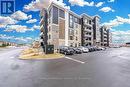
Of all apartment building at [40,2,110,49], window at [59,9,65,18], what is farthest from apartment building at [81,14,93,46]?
window at [59,9,65,18]

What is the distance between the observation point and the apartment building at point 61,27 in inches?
2335

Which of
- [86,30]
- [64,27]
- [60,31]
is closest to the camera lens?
[60,31]

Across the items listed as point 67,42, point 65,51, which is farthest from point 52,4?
point 65,51

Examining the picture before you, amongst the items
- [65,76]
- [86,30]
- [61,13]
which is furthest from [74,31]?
[65,76]

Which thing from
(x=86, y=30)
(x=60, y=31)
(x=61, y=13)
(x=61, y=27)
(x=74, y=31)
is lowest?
(x=60, y=31)

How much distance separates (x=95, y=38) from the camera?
354 ft

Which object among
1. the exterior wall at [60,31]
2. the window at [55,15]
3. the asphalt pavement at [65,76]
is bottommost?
the asphalt pavement at [65,76]

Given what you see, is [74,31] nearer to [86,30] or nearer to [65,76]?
[86,30]

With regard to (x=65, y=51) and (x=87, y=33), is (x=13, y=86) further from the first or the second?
(x=87, y=33)

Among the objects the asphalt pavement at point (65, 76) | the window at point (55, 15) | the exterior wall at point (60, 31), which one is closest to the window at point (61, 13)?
the exterior wall at point (60, 31)

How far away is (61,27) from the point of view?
6353 centimetres

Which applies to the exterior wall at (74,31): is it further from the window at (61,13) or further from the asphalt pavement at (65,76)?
the asphalt pavement at (65,76)

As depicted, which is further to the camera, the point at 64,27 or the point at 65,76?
the point at 64,27

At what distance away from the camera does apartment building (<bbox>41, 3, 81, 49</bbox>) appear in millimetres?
59312
